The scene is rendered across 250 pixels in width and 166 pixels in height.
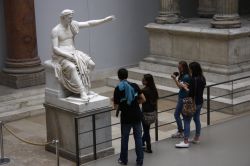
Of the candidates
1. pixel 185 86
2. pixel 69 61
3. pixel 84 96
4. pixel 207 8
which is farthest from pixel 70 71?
pixel 207 8

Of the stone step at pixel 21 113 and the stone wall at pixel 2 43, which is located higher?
the stone wall at pixel 2 43

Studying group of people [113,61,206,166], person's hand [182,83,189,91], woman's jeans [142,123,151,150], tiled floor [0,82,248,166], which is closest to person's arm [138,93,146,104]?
group of people [113,61,206,166]

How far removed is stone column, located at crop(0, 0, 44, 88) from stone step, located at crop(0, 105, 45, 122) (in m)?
1.25

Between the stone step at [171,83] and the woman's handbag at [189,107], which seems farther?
the stone step at [171,83]

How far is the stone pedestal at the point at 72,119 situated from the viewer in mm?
10859

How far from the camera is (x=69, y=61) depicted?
1099cm

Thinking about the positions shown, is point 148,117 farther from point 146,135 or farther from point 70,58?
point 70,58

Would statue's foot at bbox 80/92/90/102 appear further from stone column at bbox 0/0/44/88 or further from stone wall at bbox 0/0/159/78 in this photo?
stone wall at bbox 0/0/159/78

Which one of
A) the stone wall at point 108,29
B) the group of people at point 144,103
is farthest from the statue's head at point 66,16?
the stone wall at point 108,29

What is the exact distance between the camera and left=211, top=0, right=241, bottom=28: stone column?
50.1ft

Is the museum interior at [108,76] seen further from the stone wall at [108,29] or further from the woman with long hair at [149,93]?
the woman with long hair at [149,93]

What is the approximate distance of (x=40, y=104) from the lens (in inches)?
585

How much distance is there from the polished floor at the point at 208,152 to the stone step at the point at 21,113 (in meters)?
3.83

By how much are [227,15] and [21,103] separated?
5418 millimetres
